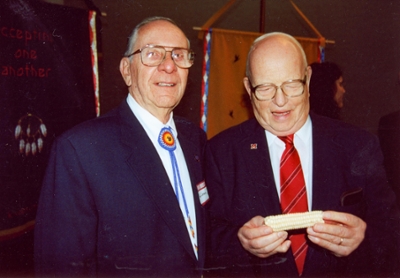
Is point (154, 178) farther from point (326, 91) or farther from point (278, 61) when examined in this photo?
point (326, 91)

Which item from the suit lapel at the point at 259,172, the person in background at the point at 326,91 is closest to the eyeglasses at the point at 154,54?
the suit lapel at the point at 259,172

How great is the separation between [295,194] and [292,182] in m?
0.07

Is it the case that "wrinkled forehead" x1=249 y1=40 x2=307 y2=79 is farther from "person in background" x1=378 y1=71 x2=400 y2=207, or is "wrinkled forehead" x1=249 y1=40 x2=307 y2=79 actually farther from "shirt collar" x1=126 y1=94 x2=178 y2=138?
"person in background" x1=378 y1=71 x2=400 y2=207

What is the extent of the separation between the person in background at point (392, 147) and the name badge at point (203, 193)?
5.16 ft

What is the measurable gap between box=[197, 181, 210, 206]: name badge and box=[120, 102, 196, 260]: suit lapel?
0.87 feet

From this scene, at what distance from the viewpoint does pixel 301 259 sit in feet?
6.57

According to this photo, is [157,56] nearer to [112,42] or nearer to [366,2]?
[112,42]

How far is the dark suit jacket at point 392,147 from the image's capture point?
2.77m

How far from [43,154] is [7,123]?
40 centimetres

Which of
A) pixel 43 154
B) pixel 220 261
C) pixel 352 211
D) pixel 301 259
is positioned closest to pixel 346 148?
pixel 352 211

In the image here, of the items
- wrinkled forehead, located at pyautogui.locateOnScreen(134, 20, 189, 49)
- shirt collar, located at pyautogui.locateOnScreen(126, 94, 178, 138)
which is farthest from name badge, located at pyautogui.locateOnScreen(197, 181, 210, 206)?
wrinkled forehead, located at pyautogui.locateOnScreen(134, 20, 189, 49)

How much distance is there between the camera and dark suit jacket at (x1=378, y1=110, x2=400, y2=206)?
2.77m

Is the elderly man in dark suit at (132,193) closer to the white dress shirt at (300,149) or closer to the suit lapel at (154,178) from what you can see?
the suit lapel at (154,178)

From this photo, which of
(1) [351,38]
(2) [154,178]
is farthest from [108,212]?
(1) [351,38]
